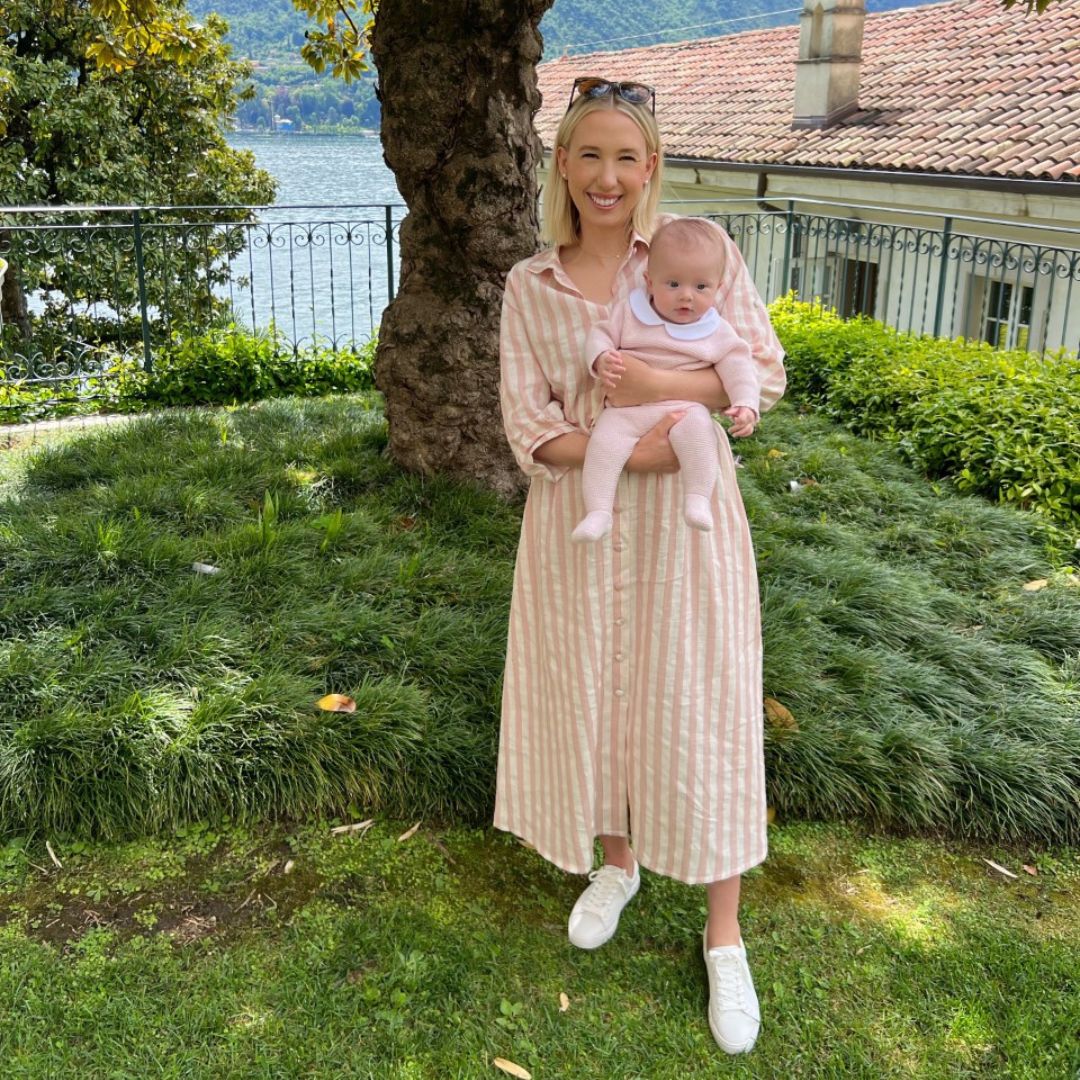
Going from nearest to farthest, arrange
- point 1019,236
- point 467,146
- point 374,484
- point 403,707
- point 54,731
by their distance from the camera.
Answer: point 54,731 → point 403,707 → point 467,146 → point 374,484 → point 1019,236

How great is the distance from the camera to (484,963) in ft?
8.43

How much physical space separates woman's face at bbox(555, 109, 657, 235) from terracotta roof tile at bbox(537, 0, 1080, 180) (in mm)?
9788

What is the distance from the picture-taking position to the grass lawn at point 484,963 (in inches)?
90.7

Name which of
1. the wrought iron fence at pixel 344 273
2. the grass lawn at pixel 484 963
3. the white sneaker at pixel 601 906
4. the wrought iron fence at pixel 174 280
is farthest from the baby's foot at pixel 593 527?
the wrought iron fence at pixel 344 273

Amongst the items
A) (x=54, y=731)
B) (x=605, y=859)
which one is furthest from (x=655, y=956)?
(x=54, y=731)

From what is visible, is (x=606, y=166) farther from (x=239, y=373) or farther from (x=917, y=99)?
(x=917, y=99)

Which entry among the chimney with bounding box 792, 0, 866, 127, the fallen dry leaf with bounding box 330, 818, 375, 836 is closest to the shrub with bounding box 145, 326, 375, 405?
the fallen dry leaf with bounding box 330, 818, 375, 836

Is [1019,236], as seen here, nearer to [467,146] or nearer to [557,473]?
[467,146]

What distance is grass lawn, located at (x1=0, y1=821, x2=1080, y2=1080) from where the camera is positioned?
2.30m

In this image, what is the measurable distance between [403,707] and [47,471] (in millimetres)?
2920

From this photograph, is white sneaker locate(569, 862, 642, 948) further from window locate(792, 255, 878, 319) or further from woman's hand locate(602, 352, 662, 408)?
window locate(792, 255, 878, 319)

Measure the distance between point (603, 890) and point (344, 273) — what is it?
15.8m

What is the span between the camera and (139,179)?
631 inches

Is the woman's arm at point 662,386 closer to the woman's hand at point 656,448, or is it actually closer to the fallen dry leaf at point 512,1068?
the woman's hand at point 656,448
